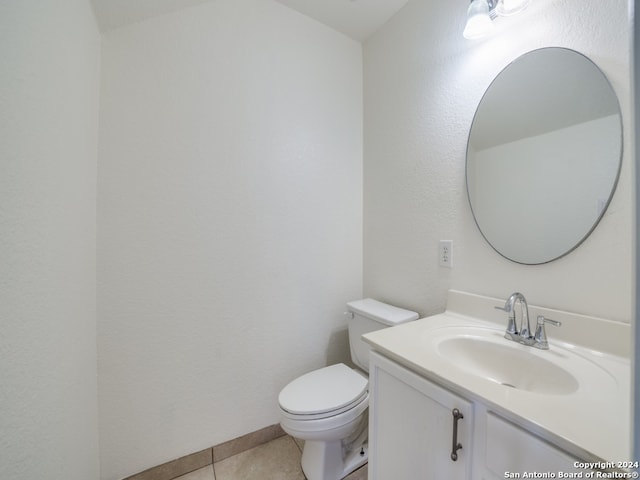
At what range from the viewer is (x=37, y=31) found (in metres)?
0.61

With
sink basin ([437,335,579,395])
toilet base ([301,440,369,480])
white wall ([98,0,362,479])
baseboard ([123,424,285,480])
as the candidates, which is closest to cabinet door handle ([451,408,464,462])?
sink basin ([437,335,579,395])

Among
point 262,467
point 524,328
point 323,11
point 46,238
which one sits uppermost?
point 323,11

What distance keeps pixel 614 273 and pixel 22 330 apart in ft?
5.12

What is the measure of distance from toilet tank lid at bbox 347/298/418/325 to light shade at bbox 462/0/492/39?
1.26 meters

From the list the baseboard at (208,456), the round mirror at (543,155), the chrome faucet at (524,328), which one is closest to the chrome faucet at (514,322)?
the chrome faucet at (524,328)

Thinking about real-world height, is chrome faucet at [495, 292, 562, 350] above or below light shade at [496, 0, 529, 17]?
below

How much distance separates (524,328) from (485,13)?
47.1 inches

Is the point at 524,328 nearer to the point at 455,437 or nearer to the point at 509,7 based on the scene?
the point at 455,437

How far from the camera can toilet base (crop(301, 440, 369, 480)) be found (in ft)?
3.86

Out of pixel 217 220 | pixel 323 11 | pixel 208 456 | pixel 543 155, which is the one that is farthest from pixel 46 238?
pixel 323 11

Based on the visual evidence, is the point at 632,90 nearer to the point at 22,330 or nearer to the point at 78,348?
the point at 22,330

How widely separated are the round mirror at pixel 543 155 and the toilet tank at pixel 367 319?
0.55 metres

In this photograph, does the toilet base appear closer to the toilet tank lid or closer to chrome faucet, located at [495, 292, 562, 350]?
the toilet tank lid

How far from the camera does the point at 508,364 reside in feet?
2.92
